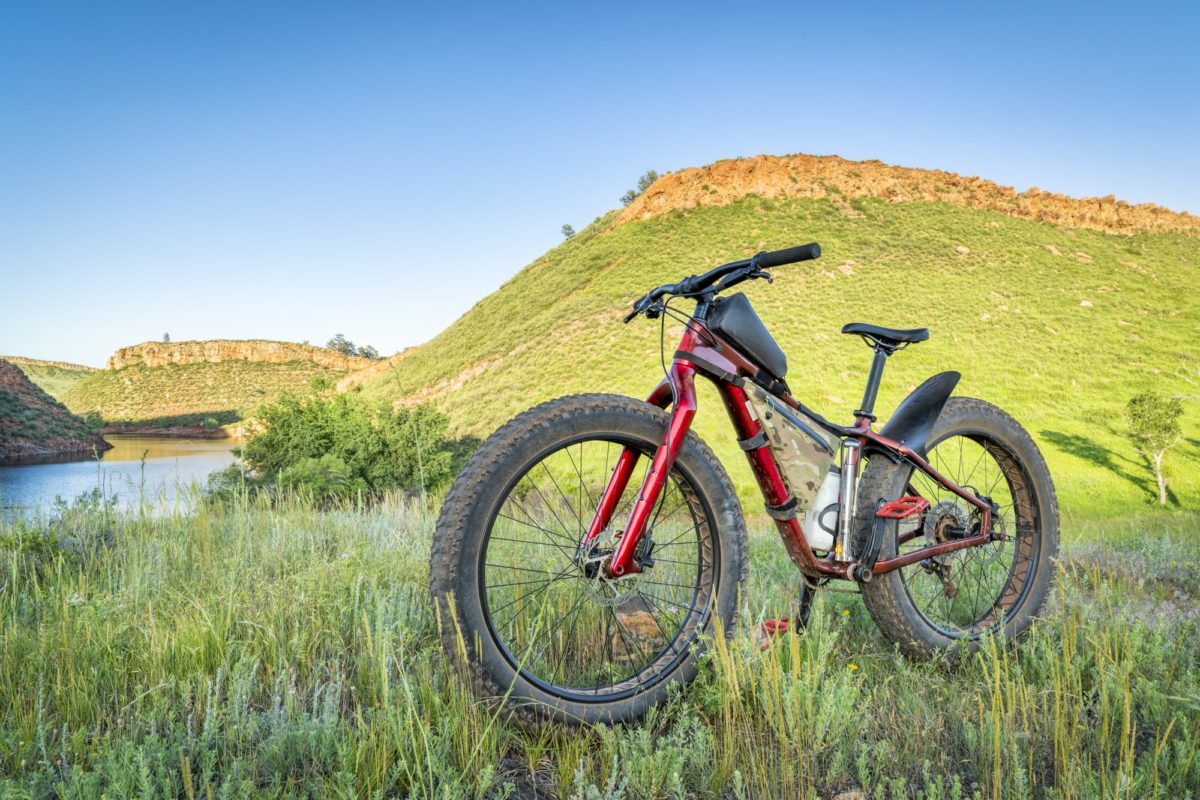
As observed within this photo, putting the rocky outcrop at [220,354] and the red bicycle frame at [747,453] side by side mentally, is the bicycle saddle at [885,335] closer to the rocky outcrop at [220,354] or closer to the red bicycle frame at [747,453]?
the red bicycle frame at [747,453]

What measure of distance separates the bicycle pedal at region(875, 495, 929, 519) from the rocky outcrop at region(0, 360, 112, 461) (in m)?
25.1

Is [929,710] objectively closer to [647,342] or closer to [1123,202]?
[647,342]

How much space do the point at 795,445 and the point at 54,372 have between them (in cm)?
10635

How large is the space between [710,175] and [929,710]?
61836mm

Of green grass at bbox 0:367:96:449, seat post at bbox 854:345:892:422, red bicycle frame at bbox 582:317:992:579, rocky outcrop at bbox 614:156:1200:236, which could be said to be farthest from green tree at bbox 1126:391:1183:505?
rocky outcrop at bbox 614:156:1200:236

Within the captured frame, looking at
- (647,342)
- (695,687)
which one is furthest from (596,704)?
(647,342)

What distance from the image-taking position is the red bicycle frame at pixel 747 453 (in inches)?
92.7

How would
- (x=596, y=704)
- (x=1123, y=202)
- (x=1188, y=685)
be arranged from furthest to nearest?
(x=1123, y=202) → (x=1188, y=685) → (x=596, y=704)

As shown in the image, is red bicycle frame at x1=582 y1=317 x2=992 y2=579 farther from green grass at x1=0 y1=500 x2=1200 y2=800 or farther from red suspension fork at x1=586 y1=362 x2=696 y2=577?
green grass at x1=0 y1=500 x2=1200 y2=800

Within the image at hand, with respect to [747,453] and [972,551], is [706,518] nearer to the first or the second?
[747,453]

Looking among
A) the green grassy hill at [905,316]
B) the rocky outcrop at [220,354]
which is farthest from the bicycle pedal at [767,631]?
the rocky outcrop at [220,354]

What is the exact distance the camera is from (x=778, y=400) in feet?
9.10

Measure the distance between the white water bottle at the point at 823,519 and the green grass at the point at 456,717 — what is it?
330 millimetres

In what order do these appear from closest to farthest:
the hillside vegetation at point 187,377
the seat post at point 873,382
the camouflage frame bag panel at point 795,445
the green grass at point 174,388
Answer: the camouflage frame bag panel at point 795,445 → the seat post at point 873,382 → the green grass at point 174,388 → the hillside vegetation at point 187,377
